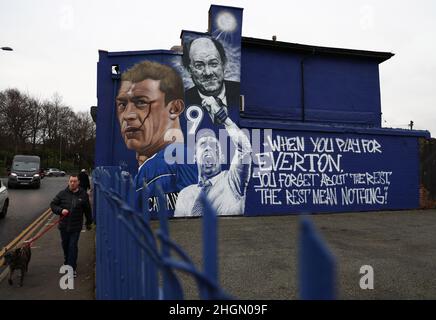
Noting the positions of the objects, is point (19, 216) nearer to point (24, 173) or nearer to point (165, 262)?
point (24, 173)

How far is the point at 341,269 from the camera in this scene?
21.2 ft

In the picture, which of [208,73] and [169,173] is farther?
[208,73]

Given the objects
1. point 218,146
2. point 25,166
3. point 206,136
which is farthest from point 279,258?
point 25,166

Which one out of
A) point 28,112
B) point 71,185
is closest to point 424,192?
point 71,185

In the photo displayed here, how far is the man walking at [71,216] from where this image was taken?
6516 mm

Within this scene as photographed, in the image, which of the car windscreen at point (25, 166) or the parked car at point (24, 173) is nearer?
the parked car at point (24, 173)

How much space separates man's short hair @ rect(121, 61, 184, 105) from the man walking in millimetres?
6299

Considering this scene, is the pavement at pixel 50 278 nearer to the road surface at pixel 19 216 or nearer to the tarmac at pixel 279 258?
the tarmac at pixel 279 258

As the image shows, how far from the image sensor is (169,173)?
12305 millimetres

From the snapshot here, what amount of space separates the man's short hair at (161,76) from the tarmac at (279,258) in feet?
14.6

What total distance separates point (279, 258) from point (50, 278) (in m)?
4.33

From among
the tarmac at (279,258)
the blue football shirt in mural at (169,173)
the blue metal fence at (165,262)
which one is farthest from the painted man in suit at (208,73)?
the blue metal fence at (165,262)

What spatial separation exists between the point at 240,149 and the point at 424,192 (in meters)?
8.70
